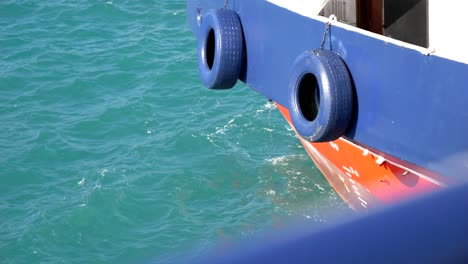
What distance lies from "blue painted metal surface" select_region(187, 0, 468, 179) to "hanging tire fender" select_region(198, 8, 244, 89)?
0.66m

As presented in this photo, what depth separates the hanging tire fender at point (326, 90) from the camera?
20.4 feet

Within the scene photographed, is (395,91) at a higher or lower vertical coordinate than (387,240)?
lower

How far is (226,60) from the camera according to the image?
7.81m

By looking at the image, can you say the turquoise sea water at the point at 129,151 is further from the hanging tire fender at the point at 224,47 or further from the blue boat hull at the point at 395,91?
the blue boat hull at the point at 395,91

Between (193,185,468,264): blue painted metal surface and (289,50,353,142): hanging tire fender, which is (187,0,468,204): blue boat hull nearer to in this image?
(289,50,353,142): hanging tire fender

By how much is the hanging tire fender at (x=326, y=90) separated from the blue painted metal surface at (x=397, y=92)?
84 mm

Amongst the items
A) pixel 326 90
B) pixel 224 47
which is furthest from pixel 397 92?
pixel 224 47

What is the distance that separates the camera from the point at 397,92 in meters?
5.81

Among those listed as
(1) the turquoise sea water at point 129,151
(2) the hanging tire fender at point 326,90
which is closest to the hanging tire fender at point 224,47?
(2) the hanging tire fender at point 326,90

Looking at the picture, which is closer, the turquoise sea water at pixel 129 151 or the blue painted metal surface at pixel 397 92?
the blue painted metal surface at pixel 397 92

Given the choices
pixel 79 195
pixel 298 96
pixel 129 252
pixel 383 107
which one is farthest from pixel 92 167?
pixel 383 107

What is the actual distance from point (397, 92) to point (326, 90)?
0.62 metres

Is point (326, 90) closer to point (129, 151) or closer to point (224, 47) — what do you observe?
point (224, 47)

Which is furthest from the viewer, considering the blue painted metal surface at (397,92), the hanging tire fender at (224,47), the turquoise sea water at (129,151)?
the turquoise sea water at (129,151)
